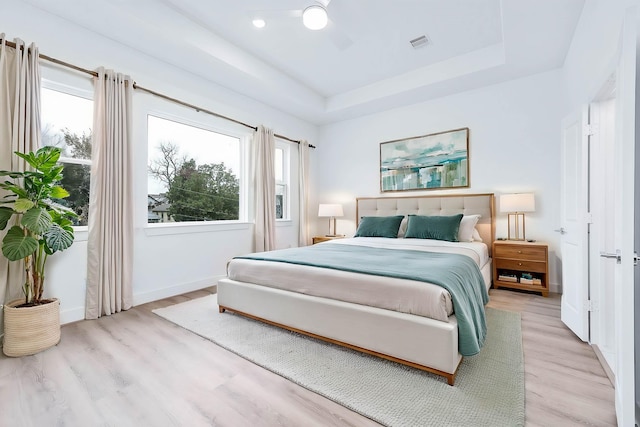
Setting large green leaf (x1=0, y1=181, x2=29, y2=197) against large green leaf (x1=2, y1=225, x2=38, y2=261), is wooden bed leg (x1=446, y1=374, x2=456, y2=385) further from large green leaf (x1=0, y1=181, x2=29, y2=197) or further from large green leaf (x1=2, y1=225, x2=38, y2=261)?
large green leaf (x1=0, y1=181, x2=29, y2=197)

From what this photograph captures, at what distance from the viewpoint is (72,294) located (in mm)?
2717

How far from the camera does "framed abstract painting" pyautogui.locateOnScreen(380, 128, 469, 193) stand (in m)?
4.34

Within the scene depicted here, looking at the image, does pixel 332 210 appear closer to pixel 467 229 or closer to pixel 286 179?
pixel 286 179

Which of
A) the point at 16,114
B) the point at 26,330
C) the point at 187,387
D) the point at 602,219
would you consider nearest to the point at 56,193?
the point at 16,114

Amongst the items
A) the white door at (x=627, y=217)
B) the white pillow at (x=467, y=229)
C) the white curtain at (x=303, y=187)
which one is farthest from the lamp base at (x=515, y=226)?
the white curtain at (x=303, y=187)

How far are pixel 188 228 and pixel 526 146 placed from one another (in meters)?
4.60

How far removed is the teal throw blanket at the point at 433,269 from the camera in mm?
1775

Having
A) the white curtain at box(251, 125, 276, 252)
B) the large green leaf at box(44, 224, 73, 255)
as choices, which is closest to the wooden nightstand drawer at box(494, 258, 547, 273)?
the white curtain at box(251, 125, 276, 252)

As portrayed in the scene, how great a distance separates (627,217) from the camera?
1208mm

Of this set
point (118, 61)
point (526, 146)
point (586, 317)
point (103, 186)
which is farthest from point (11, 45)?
point (526, 146)

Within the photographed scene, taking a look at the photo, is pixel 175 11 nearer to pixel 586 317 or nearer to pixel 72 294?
pixel 72 294

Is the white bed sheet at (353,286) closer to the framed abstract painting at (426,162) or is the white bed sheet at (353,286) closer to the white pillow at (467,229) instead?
the white pillow at (467,229)

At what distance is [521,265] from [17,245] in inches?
192

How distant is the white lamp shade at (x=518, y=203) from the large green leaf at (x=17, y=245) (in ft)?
15.5
